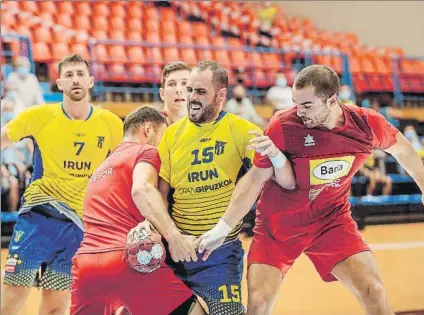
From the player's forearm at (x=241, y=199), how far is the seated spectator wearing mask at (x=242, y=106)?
6.46m

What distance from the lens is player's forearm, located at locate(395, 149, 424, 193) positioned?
157 inches

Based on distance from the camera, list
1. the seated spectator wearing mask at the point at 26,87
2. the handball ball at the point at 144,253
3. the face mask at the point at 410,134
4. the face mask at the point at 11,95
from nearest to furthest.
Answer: the handball ball at the point at 144,253, the face mask at the point at 11,95, the seated spectator wearing mask at the point at 26,87, the face mask at the point at 410,134

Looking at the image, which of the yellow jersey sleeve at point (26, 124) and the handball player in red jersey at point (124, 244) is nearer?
the handball player in red jersey at point (124, 244)

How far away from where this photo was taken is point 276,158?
11.5 ft

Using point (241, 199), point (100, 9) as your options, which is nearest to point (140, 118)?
point (241, 199)

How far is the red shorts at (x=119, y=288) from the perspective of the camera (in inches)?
123

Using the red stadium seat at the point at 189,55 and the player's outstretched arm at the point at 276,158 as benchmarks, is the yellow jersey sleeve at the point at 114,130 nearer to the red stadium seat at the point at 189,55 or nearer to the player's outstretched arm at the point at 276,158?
the player's outstretched arm at the point at 276,158

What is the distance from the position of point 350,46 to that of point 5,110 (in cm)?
796

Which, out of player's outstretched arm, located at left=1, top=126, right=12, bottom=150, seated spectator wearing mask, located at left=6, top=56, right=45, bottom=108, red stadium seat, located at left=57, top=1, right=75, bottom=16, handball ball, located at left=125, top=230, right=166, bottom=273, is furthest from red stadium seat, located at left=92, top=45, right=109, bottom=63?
handball ball, located at left=125, top=230, right=166, bottom=273

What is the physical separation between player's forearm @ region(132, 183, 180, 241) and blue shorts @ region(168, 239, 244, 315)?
0.26 metres

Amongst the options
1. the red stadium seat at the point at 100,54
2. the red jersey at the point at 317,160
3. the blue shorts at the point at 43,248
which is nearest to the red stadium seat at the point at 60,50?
the red stadium seat at the point at 100,54

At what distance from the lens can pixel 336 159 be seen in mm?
3807

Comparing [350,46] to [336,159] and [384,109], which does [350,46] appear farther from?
[336,159]

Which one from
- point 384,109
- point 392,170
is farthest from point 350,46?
point 392,170
